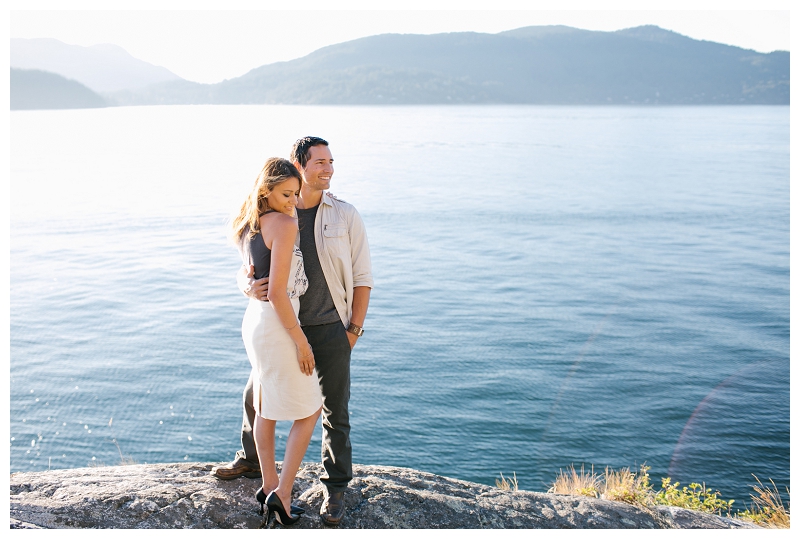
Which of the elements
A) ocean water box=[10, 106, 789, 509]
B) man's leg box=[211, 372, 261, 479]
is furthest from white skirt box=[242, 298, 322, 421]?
ocean water box=[10, 106, 789, 509]

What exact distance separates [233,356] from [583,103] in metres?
163

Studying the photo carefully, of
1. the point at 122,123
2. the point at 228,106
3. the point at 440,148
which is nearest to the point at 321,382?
the point at 440,148

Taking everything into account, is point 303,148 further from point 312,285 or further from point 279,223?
point 312,285

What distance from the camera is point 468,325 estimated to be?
73.9ft

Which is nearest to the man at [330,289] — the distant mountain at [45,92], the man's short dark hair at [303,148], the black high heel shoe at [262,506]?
the man's short dark hair at [303,148]

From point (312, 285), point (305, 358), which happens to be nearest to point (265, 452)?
point (305, 358)

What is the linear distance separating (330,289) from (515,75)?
18517 centimetres

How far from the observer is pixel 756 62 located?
176 meters

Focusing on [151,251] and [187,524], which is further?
[151,251]

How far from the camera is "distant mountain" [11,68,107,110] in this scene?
444 ft

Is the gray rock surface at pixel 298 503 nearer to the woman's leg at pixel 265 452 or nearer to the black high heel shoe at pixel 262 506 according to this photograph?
the black high heel shoe at pixel 262 506

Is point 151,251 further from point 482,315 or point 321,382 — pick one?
point 321,382

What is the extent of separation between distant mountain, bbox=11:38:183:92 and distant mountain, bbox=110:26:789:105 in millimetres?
5791

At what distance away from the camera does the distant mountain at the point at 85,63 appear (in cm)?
15262
